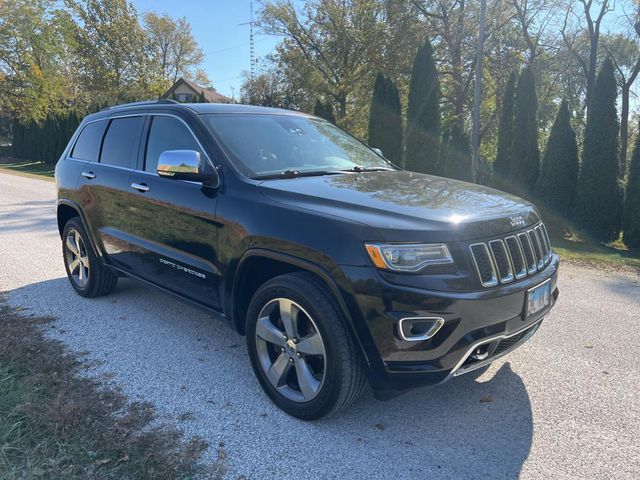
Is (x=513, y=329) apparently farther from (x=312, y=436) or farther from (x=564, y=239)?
(x=564, y=239)

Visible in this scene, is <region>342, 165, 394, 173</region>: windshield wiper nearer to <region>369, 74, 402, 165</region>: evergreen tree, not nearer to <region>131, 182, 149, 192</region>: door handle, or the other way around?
<region>131, 182, 149, 192</region>: door handle

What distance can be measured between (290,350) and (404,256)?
0.96 metres

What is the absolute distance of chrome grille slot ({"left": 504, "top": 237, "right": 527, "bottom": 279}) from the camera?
2.79 metres

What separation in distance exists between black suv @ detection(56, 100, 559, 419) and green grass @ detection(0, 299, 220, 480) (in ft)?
2.39

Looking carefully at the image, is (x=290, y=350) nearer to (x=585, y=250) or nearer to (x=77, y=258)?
(x=77, y=258)

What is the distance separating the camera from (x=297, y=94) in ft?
107

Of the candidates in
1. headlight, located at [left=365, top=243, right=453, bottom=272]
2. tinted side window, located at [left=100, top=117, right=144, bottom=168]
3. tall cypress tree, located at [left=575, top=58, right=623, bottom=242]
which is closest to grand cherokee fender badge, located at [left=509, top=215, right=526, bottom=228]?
headlight, located at [left=365, top=243, right=453, bottom=272]

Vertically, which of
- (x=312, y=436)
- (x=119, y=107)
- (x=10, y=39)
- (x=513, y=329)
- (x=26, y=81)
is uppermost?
(x=10, y=39)

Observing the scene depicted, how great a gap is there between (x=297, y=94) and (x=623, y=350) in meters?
30.9

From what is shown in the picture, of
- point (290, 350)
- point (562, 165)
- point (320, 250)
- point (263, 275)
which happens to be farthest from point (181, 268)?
point (562, 165)

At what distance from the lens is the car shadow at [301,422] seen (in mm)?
2578

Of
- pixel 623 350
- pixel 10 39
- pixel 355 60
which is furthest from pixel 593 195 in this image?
pixel 10 39

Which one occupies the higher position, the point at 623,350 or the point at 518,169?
the point at 518,169

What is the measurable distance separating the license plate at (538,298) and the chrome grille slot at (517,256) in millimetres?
121
